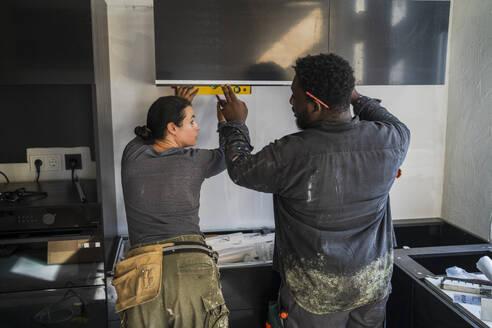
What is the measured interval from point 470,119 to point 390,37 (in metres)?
0.67

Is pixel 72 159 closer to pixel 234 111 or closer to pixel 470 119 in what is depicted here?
pixel 234 111

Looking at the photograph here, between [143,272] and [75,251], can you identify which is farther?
[75,251]

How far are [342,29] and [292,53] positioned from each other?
0.24m

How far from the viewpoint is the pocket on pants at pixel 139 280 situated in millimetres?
1194

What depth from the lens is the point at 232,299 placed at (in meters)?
1.65

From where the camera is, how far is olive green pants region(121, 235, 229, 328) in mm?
1221

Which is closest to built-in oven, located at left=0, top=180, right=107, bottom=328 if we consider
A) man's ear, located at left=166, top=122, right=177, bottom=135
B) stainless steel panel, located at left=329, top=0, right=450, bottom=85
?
man's ear, located at left=166, top=122, right=177, bottom=135

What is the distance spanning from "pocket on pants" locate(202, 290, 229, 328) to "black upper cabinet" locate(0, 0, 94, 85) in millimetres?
942

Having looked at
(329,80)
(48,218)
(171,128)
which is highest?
(329,80)

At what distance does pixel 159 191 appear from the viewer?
→ 127 cm

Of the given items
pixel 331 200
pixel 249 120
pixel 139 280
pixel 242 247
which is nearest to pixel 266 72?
pixel 249 120

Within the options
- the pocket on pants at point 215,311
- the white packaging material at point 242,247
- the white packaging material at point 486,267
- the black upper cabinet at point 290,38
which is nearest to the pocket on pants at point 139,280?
the pocket on pants at point 215,311

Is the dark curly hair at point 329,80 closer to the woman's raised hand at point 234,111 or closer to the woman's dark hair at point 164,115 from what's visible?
the woman's raised hand at point 234,111

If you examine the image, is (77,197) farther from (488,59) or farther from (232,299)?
(488,59)
